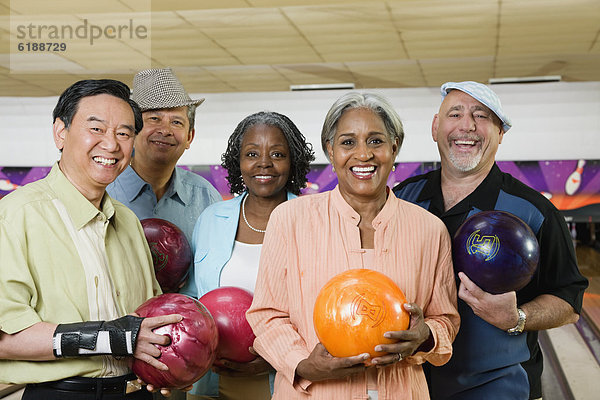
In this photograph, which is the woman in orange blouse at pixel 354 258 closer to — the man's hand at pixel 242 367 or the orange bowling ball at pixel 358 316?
the orange bowling ball at pixel 358 316

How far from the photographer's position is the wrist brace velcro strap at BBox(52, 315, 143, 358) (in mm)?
1281

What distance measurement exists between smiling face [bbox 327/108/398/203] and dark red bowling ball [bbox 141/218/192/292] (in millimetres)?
716

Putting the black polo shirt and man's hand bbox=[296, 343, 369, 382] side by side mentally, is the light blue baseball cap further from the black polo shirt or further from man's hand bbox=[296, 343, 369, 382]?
man's hand bbox=[296, 343, 369, 382]

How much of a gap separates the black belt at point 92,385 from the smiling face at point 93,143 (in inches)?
16.7

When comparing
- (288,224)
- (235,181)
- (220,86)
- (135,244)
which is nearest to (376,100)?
(288,224)

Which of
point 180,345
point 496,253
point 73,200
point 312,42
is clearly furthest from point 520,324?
point 312,42

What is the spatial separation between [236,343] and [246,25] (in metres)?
3.37

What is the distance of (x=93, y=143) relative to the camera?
1.46 m

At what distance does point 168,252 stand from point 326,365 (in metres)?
0.83

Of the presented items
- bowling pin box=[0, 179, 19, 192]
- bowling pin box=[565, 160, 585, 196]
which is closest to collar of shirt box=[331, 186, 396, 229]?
bowling pin box=[565, 160, 585, 196]

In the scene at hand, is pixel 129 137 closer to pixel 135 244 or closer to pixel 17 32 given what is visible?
pixel 135 244

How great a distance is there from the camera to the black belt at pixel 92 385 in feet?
4.38

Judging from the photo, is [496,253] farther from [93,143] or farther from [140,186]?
[140,186]

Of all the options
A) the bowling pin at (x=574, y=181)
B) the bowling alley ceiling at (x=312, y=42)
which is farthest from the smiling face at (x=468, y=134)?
the bowling pin at (x=574, y=181)
